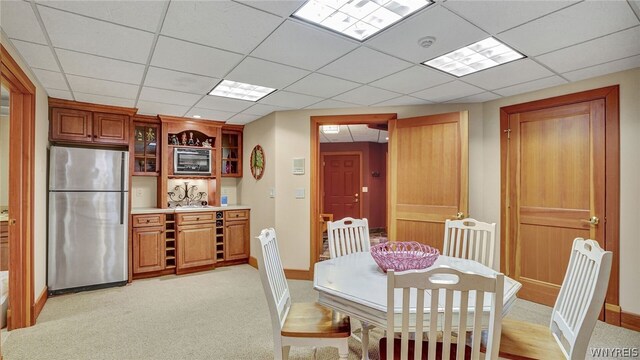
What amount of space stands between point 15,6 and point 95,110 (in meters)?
2.47

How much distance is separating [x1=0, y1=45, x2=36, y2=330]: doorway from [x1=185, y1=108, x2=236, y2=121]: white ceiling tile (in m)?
1.75

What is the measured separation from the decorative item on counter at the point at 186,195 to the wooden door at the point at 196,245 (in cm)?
70

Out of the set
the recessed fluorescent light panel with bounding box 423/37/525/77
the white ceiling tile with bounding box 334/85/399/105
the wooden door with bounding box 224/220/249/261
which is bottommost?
the wooden door with bounding box 224/220/249/261

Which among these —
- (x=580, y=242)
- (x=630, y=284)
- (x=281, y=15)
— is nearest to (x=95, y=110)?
(x=281, y=15)

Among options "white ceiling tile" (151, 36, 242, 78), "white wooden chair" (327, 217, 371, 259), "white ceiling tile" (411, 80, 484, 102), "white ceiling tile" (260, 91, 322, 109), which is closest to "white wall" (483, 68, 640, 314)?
"white ceiling tile" (411, 80, 484, 102)

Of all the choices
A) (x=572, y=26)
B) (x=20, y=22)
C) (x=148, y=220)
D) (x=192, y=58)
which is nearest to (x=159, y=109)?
(x=148, y=220)

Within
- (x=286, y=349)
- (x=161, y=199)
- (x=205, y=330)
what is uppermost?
(x=161, y=199)

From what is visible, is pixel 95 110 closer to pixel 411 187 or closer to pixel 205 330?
pixel 205 330

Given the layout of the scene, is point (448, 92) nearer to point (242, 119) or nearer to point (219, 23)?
point (219, 23)

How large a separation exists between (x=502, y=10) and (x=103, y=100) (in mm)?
4061

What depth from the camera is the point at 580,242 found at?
1.84 meters

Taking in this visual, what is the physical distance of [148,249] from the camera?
14.1ft

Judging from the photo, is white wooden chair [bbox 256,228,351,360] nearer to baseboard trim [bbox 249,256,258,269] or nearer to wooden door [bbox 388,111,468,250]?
wooden door [bbox 388,111,468,250]

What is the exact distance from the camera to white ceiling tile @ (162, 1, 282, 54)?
5.93ft
